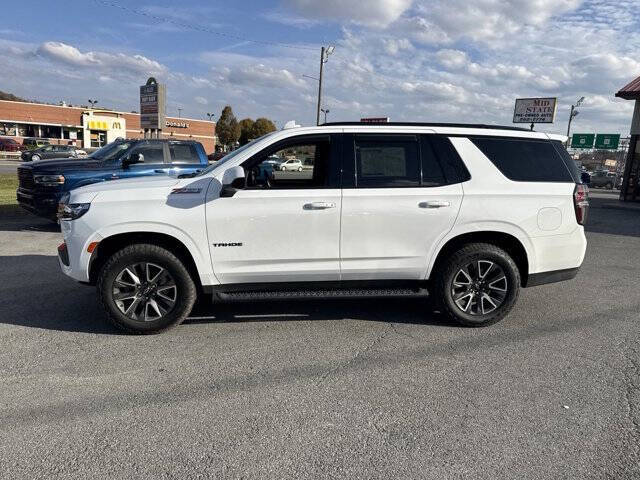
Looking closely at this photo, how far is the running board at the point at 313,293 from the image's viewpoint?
441cm

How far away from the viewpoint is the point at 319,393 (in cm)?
342

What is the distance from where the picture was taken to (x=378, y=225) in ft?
14.6

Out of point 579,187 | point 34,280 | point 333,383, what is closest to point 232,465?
point 333,383

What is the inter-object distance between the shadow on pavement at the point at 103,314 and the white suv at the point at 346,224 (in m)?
0.47

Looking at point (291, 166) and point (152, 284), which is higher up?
point (291, 166)

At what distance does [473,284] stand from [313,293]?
162cm

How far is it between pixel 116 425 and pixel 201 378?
0.74 meters

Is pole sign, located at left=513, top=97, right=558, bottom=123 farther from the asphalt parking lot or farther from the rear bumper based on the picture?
the rear bumper

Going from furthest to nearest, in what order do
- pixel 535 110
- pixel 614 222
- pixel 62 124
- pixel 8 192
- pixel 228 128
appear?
pixel 228 128 → pixel 62 124 → pixel 535 110 → pixel 8 192 → pixel 614 222

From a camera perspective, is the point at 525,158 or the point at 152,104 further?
the point at 152,104

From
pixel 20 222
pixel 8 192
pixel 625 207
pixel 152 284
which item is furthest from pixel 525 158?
pixel 625 207

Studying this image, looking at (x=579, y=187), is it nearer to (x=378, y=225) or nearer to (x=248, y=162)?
(x=378, y=225)

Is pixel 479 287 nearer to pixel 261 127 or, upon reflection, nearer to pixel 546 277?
pixel 546 277

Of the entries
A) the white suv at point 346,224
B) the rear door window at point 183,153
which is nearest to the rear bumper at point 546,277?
the white suv at point 346,224
